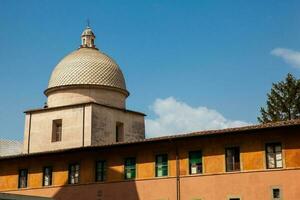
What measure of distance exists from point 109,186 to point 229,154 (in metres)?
8.29

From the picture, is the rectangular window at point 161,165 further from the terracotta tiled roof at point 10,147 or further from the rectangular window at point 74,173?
the terracotta tiled roof at point 10,147

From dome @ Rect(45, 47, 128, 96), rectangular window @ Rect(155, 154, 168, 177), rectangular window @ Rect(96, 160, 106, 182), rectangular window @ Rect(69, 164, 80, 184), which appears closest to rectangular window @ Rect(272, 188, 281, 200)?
rectangular window @ Rect(155, 154, 168, 177)

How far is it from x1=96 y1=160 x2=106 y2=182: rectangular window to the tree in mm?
23335

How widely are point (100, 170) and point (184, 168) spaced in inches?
245

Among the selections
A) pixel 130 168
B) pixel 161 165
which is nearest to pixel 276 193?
pixel 161 165

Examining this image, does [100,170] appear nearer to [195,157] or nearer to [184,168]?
[184,168]

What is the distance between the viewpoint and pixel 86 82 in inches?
1842

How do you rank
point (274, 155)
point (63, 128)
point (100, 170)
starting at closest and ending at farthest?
point (274, 155) < point (100, 170) < point (63, 128)

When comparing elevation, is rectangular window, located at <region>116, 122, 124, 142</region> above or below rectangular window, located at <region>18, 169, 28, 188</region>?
above

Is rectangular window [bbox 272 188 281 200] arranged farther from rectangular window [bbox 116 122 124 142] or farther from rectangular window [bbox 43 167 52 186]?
rectangular window [bbox 116 122 124 142]

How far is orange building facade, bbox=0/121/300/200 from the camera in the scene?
98.1 feet

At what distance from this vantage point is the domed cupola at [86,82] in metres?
46.5

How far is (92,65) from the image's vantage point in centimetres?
4791

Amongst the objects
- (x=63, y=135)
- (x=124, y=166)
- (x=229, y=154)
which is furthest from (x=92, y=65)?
(x=229, y=154)
